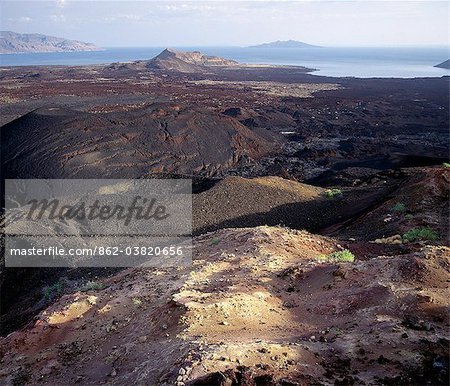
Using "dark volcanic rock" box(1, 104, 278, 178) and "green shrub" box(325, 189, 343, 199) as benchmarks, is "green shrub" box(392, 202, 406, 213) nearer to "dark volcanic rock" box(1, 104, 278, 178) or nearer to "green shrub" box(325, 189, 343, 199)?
"green shrub" box(325, 189, 343, 199)

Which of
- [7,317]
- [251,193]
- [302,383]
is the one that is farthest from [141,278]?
[251,193]

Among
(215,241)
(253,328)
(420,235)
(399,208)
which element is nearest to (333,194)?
(399,208)

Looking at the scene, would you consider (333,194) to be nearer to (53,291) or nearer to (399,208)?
(399,208)

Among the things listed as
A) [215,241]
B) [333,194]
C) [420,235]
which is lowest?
[333,194]

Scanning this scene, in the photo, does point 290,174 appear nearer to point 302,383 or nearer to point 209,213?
point 209,213

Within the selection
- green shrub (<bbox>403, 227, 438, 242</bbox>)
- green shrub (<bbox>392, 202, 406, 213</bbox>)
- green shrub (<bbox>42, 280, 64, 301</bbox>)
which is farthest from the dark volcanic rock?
green shrub (<bbox>403, 227, 438, 242</bbox>)

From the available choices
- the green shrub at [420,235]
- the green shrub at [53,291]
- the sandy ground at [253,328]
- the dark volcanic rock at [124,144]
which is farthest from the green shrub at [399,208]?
the dark volcanic rock at [124,144]

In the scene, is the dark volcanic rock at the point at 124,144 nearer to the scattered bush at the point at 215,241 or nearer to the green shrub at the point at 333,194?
the green shrub at the point at 333,194

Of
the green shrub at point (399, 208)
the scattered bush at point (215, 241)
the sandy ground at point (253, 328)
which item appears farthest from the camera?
the green shrub at point (399, 208)
